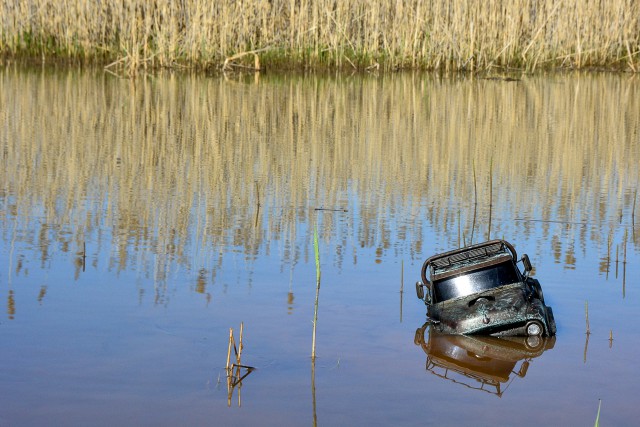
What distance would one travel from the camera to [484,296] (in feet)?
13.4

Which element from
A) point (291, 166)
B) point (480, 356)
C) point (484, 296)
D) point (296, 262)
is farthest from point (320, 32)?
point (480, 356)

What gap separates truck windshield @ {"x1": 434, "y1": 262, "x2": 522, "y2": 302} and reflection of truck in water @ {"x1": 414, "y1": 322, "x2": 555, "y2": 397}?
0.46 ft

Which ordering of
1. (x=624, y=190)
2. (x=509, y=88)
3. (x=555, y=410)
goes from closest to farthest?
(x=555, y=410) < (x=624, y=190) < (x=509, y=88)

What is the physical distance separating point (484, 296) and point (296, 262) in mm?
1076

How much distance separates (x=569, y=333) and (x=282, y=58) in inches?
456

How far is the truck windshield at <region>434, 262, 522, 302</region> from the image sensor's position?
13.7 feet

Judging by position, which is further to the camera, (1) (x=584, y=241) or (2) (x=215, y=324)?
(1) (x=584, y=241)

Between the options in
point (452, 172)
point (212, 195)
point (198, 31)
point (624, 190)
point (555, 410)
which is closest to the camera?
point (555, 410)

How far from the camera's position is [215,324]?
4.04 metres

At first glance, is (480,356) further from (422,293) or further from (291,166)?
→ (291,166)

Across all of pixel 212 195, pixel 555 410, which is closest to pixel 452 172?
pixel 212 195

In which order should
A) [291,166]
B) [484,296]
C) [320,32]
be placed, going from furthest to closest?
1. [320,32]
2. [291,166]
3. [484,296]

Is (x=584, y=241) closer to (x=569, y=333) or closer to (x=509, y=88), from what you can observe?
(x=569, y=333)

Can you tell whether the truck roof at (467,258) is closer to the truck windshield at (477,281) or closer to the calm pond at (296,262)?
the truck windshield at (477,281)
